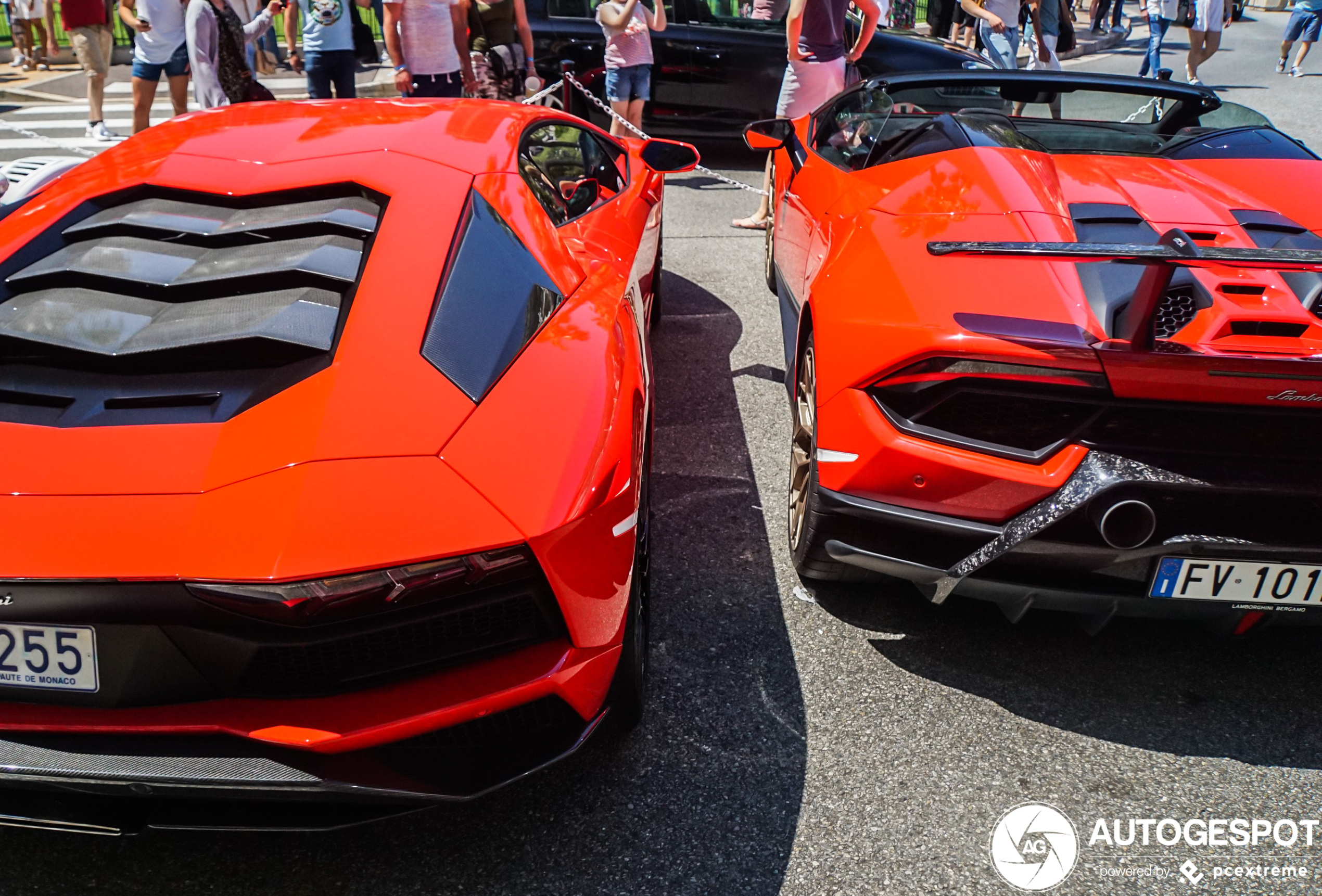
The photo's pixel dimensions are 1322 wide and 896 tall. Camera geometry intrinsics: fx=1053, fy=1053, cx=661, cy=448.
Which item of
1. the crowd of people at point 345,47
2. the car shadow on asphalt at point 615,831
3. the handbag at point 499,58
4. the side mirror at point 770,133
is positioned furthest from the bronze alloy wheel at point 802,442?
the handbag at point 499,58

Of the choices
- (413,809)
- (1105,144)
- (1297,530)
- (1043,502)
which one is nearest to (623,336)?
(1043,502)

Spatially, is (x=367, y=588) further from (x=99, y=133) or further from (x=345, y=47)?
(x=99, y=133)

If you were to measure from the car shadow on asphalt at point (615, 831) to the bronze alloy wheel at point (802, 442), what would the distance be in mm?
287

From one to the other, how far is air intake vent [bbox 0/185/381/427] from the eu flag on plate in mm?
1853

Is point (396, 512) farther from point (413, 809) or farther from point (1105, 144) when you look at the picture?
point (1105, 144)

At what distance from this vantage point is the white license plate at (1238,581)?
2.34 meters

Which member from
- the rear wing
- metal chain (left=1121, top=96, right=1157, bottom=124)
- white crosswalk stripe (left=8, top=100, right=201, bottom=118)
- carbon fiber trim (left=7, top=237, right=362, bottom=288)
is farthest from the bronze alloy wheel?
white crosswalk stripe (left=8, top=100, right=201, bottom=118)

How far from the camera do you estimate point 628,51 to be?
7418 mm

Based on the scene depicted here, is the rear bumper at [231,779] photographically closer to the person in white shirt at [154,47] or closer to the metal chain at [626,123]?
the metal chain at [626,123]

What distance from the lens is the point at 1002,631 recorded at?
2.93 metres

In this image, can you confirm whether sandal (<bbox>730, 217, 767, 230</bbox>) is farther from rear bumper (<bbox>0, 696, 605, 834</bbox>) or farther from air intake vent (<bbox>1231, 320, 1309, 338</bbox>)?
rear bumper (<bbox>0, 696, 605, 834</bbox>)

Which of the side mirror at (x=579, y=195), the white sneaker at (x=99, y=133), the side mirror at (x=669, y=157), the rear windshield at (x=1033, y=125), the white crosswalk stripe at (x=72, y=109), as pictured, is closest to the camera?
the side mirror at (x=579, y=195)

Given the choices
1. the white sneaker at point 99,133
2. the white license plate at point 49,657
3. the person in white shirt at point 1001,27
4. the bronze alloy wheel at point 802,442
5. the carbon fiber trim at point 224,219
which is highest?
the person in white shirt at point 1001,27

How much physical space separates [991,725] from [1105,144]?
7.43ft
